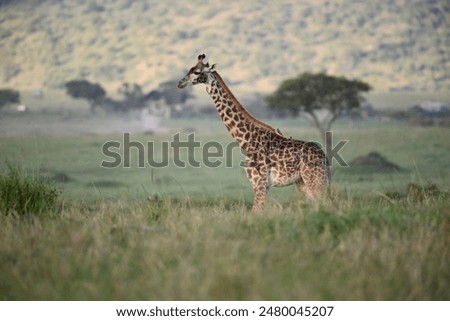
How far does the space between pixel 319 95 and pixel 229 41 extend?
19.8 metres

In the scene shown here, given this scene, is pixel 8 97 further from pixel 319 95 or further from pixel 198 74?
pixel 198 74

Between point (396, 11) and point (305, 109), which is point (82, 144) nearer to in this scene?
point (305, 109)

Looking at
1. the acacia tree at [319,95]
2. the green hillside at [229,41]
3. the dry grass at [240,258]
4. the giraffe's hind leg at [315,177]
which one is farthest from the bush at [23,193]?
the green hillside at [229,41]

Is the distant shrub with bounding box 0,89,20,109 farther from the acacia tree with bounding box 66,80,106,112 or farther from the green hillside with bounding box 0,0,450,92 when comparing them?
the acacia tree with bounding box 66,80,106,112

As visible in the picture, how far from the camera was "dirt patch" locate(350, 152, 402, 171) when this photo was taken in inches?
1302

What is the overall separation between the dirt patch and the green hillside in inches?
428

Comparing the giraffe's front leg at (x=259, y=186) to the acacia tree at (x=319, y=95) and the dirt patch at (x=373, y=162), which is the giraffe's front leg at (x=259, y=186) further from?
the dirt patch at (x=373, y=162)

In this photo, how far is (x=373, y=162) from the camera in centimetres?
3403

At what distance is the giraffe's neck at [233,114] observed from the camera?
10.3 m

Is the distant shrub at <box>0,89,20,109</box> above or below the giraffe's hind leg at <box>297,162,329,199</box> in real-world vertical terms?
above

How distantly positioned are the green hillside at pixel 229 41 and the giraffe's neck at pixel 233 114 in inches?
1332

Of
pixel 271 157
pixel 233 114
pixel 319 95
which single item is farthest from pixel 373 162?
pixel 271 157

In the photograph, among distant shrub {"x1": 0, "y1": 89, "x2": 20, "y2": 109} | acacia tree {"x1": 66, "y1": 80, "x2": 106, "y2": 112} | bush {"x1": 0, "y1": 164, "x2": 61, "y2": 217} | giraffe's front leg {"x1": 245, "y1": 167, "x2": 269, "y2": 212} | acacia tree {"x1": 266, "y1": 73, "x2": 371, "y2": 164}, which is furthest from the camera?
distant shrub {"x1": 0, "y1": 89, "x2": 20, "y2": 109}

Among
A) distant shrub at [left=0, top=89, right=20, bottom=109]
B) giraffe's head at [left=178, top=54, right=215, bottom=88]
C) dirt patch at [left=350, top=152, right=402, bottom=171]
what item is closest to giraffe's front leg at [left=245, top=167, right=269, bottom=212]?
giraffe's head at [left=178, top=54, right=215, bottom=88]
